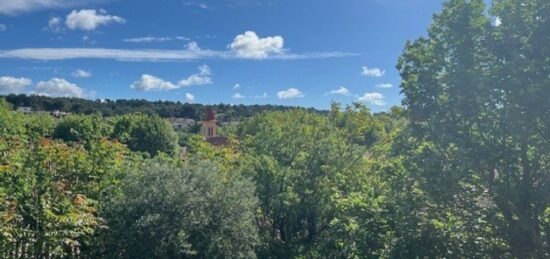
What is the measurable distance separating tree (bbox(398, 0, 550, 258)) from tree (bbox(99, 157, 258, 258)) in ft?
16.3

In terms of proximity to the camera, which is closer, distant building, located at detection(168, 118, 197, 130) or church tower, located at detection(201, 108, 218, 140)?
church tower, located at detection(201, 108, 218, 140)

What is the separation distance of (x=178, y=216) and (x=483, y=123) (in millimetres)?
7367

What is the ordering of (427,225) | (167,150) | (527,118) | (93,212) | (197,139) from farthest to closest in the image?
(167,150) < (197,139) < (93,212) < (427,225) < (527,118)

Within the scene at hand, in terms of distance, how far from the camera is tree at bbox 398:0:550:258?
857cm

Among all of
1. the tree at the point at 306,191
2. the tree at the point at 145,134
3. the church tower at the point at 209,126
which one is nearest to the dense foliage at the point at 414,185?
the tree at the point at 306,191

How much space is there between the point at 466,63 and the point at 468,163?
1965mm

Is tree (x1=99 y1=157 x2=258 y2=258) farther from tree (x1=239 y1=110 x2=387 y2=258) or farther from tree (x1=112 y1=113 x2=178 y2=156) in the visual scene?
tree (x1=112 y1=113 x2=178 y2=156)

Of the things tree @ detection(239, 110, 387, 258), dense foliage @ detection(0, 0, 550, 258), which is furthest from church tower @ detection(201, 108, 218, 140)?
dense foliage @ detection(0, 0, 550, 258)

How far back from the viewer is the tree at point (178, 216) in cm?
1152

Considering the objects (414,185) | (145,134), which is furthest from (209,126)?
(414,185)

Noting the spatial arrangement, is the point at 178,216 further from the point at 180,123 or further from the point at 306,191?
the point at 180,123

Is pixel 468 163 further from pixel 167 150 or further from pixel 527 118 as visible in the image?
pixel 167 150

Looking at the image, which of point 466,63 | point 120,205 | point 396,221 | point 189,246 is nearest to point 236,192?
point 189,246

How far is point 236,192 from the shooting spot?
41.9ft
